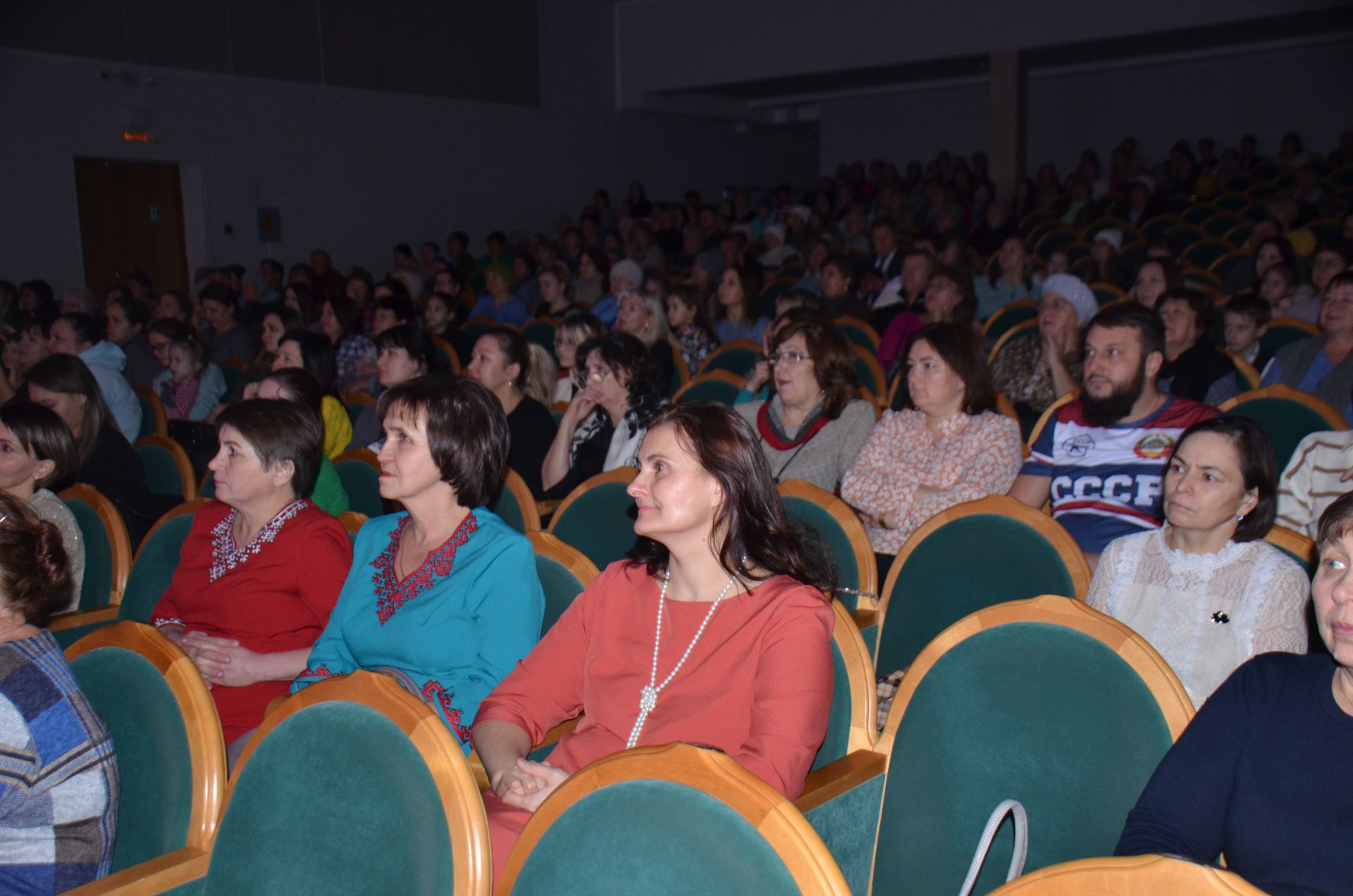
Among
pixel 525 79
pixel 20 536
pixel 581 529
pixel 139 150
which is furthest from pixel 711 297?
pixel 525 79

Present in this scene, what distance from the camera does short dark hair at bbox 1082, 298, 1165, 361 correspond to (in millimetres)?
2826

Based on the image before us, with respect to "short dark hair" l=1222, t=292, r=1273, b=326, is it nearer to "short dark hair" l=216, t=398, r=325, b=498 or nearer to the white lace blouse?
the white lace blouse

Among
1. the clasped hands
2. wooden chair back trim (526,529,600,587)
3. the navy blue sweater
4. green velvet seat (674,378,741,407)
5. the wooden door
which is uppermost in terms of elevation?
the wooden door

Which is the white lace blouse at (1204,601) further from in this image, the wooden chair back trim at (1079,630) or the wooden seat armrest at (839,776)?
the wooden seat armrest at (839,776)

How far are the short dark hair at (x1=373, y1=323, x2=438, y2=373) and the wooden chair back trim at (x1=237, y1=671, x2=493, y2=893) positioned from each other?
9.73 feet

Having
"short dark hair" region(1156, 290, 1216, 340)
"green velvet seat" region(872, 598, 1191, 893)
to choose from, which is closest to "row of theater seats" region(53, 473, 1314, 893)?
"green velvet seat" region(872, 598, 1191, 893)

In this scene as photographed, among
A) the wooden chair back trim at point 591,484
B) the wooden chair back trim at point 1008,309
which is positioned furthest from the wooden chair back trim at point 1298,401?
the wooden chair back trim at point 1008,309

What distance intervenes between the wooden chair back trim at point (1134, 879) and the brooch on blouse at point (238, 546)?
5.92 ft

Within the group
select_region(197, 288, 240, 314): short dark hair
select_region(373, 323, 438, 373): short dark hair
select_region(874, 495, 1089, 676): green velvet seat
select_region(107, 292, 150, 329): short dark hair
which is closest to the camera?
select_region(874, 495, 1089, 676): green velvet seat

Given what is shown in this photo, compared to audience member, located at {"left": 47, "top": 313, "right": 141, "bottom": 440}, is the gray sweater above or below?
below

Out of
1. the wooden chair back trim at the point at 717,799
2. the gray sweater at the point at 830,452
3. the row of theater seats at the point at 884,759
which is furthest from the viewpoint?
the gray sweater at the point at 830,452

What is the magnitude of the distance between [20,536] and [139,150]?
32.8ft

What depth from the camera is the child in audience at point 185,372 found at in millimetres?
5234

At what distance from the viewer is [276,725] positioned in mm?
1427
